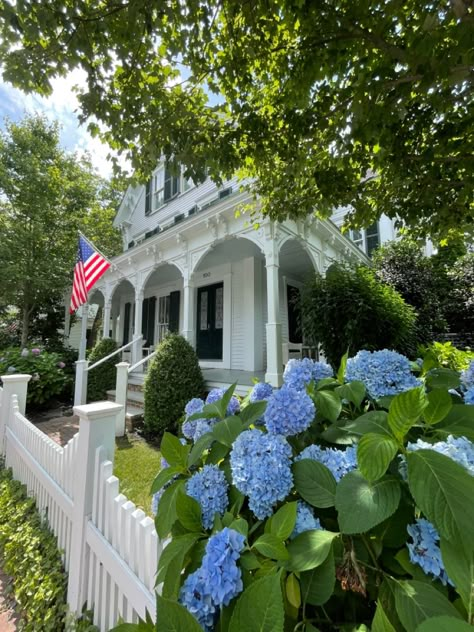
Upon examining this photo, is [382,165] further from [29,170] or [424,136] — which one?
[29,170]

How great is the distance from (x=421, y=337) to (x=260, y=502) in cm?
784

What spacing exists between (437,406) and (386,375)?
0.28 meters

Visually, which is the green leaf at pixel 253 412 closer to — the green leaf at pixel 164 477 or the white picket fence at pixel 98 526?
the green leaf at pixel 164 477

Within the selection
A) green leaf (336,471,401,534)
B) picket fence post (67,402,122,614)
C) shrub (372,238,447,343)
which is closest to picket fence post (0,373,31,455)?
picket fence post (67,402,122,614)

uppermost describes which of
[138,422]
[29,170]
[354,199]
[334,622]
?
[29,170]

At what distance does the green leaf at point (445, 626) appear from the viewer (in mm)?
438

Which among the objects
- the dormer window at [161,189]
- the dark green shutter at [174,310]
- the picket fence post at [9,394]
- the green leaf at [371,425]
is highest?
the dormer window at [161,189]

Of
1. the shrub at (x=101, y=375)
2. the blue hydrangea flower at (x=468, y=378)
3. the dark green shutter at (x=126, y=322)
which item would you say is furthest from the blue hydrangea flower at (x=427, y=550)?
the dark green shutter at (x=126, y=322)

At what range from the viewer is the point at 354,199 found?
4.12 meters

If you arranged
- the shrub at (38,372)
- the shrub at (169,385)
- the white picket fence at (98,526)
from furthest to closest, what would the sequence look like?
the shrub at (38,372) → the shrub at (169,385) → the white picket fence at (98,526)

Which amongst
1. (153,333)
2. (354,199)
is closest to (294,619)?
(354,199)

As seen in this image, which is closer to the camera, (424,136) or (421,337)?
(424,136)

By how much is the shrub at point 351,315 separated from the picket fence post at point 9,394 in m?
4.39

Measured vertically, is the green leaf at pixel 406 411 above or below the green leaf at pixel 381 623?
above
